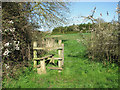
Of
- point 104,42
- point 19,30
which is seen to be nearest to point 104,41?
point 104,42

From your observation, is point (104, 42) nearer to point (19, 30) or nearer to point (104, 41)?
point (104, 41)

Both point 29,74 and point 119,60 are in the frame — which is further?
point 119,60

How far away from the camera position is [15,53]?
6.00 m

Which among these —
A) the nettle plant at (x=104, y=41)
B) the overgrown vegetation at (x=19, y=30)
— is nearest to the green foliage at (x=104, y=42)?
the nettle plant at (x=104, y=41)

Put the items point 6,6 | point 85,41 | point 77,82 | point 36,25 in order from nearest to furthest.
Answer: point 77,82 → point 6,6 → point 85,41 → point 36,25

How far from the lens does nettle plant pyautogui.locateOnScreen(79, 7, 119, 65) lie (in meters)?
5.80

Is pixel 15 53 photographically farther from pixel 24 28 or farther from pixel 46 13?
pixel 46 13

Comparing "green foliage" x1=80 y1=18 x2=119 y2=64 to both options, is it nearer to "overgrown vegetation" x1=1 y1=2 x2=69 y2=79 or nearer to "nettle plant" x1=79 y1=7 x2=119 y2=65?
"nettle plant" x1=79 y1=7 x2=119 y2=65

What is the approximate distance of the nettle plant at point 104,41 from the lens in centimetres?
580

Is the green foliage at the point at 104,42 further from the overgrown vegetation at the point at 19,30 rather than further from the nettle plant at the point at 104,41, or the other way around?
the overgrown vegetation at the point at 19,30

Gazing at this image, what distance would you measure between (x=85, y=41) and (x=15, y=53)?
4.16m

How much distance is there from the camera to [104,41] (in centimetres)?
602

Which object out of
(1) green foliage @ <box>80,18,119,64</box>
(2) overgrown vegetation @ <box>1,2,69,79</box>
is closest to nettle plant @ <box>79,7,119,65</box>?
(1) green foliage @ <box>80,18,119,64</box>

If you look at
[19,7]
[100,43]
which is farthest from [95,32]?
[19,7]
